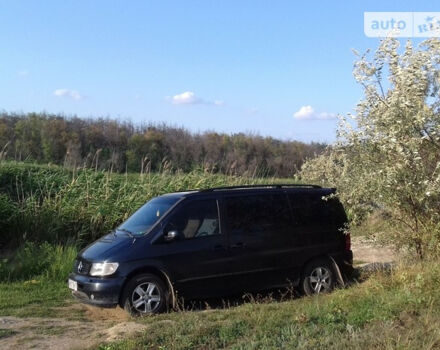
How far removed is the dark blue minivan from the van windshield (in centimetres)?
2

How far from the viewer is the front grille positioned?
25.5ft

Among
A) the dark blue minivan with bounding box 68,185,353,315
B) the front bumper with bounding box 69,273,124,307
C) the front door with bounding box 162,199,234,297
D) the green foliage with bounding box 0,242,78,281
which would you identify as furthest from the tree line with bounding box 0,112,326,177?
the front bumper with bounding box 69,273,124,307

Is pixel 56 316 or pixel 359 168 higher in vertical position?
pixel 359 168

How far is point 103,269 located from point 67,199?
267 inches

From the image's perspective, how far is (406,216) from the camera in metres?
8.27

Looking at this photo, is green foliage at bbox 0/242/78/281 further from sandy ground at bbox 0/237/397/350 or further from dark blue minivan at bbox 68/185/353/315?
dark blue minivan at bbox 68/185/353/315

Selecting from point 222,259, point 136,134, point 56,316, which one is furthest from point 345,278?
point 136,134

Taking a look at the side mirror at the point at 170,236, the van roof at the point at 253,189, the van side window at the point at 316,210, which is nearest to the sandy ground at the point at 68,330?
the side mirror at the point at 170,236

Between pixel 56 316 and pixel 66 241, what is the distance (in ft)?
16.4

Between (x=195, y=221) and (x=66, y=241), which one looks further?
(x=66, y=241)

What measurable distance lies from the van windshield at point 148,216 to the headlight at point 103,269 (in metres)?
0.68

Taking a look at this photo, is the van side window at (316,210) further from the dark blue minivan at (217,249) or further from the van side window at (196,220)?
the van side window at (196,220)

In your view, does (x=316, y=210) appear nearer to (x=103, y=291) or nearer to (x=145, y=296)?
(x=145, y=296)

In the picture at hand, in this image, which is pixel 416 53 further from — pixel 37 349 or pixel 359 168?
pixel 37 349
